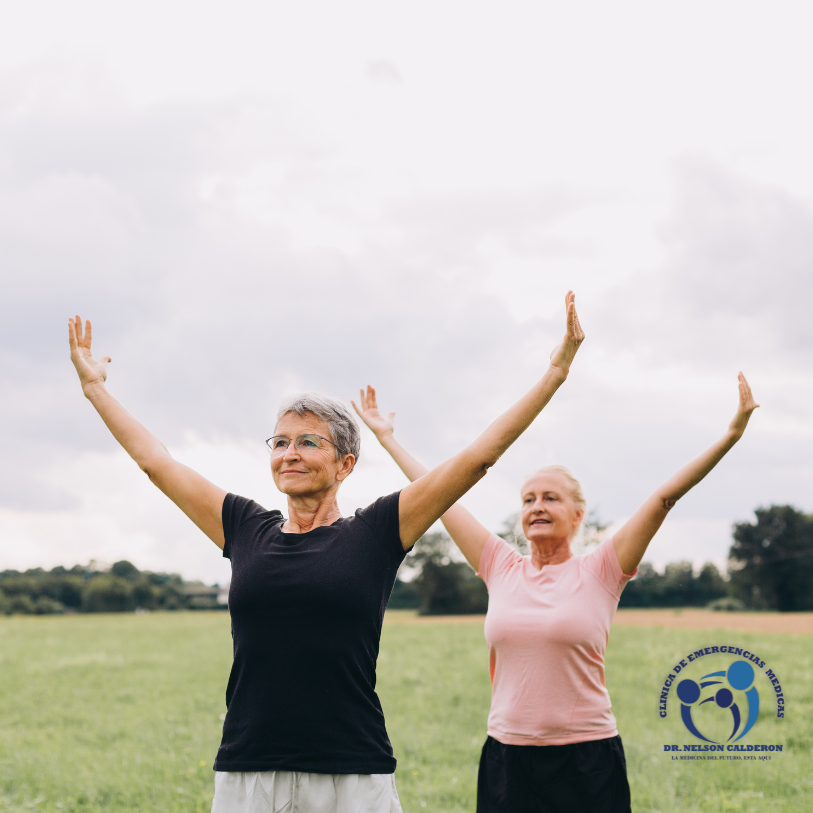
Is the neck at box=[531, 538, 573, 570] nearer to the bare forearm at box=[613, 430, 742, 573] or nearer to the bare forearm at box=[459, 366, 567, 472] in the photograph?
the bare forearm at box=[613, 430, 742, 573]

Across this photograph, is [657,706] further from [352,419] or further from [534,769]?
[352,419]

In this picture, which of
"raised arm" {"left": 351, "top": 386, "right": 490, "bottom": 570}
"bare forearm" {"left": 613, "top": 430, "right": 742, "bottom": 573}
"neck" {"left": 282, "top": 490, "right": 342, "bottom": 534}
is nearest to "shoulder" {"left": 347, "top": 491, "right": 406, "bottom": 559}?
"neck" {"left": 282, "top": 490, "right": 342, "bottom": 534}

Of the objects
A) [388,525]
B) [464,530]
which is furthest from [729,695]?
[388,525]

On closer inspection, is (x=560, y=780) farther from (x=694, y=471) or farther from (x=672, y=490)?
(x=694, y=471)

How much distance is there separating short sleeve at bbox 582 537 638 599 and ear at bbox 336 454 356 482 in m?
1.58

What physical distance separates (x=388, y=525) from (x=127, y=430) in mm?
1098

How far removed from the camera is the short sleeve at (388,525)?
8.46 feet

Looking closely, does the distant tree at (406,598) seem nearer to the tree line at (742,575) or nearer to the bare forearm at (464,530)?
the tree line at (742,575)

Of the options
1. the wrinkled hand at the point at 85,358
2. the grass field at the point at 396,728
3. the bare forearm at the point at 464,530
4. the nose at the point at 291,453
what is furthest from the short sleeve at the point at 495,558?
the grass field at the point at 396,728

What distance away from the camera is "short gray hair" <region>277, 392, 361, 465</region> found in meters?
2.81

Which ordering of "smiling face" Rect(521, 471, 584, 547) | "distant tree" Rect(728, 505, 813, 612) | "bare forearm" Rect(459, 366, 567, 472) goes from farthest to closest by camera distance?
"distant tree" Rect(728, 505, 813, 612)
"smiling face" Rect(521, 471, 584, 547)
"bare forearm" Rect(459, 366, 567, 472)

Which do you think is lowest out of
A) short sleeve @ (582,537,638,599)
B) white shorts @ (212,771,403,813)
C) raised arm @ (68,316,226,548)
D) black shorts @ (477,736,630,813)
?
black shorts @ (477,736,630,813)

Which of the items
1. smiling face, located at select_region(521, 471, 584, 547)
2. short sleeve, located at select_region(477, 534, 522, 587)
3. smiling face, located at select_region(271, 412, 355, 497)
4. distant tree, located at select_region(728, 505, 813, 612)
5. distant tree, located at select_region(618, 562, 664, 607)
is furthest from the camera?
distant tree, located at select_region(728, 505, 813, 612)

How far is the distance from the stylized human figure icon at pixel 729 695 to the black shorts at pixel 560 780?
21.6 ft
